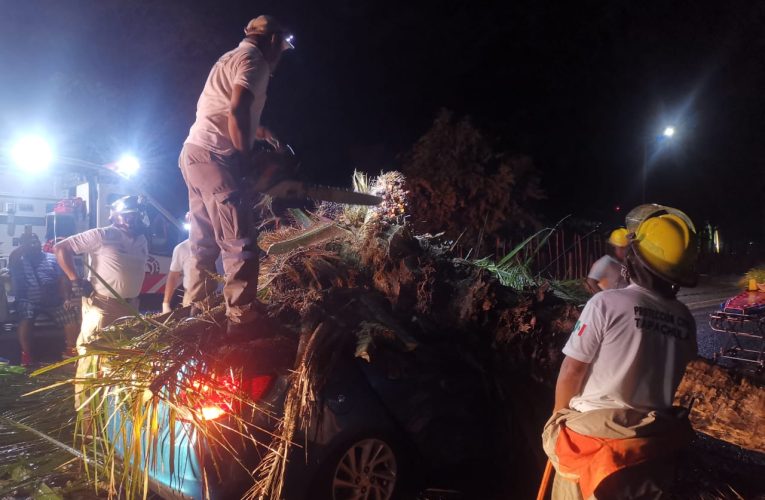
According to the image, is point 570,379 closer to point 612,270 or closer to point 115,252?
point 612,270

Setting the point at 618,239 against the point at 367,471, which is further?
the point at 618,239

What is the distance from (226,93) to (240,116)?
0.38m

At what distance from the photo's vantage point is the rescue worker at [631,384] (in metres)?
2.17

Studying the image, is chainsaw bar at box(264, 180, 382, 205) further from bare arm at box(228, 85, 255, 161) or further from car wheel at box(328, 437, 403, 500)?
car wheel at box(328, 437, 403, 500)

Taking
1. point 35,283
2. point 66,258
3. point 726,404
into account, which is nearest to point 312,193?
point 66,258

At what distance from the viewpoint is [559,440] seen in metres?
2.33

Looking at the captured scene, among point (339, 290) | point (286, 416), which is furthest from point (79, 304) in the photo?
point (286, 416)

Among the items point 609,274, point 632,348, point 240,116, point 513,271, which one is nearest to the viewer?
point 632,348

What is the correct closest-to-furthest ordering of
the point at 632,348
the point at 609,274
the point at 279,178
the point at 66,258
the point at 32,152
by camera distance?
the point at 632,348, the point at 279,178, the point at 609,274, the point at 66,258, the point at 32,152

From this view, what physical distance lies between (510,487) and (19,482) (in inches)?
126

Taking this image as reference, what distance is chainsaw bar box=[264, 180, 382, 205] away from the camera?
3373mm

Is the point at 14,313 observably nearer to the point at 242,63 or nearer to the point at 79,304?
the point at 79,304

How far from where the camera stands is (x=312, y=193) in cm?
348

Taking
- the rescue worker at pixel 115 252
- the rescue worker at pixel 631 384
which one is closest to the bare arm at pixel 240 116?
the rescue worker at pixel 631 384
